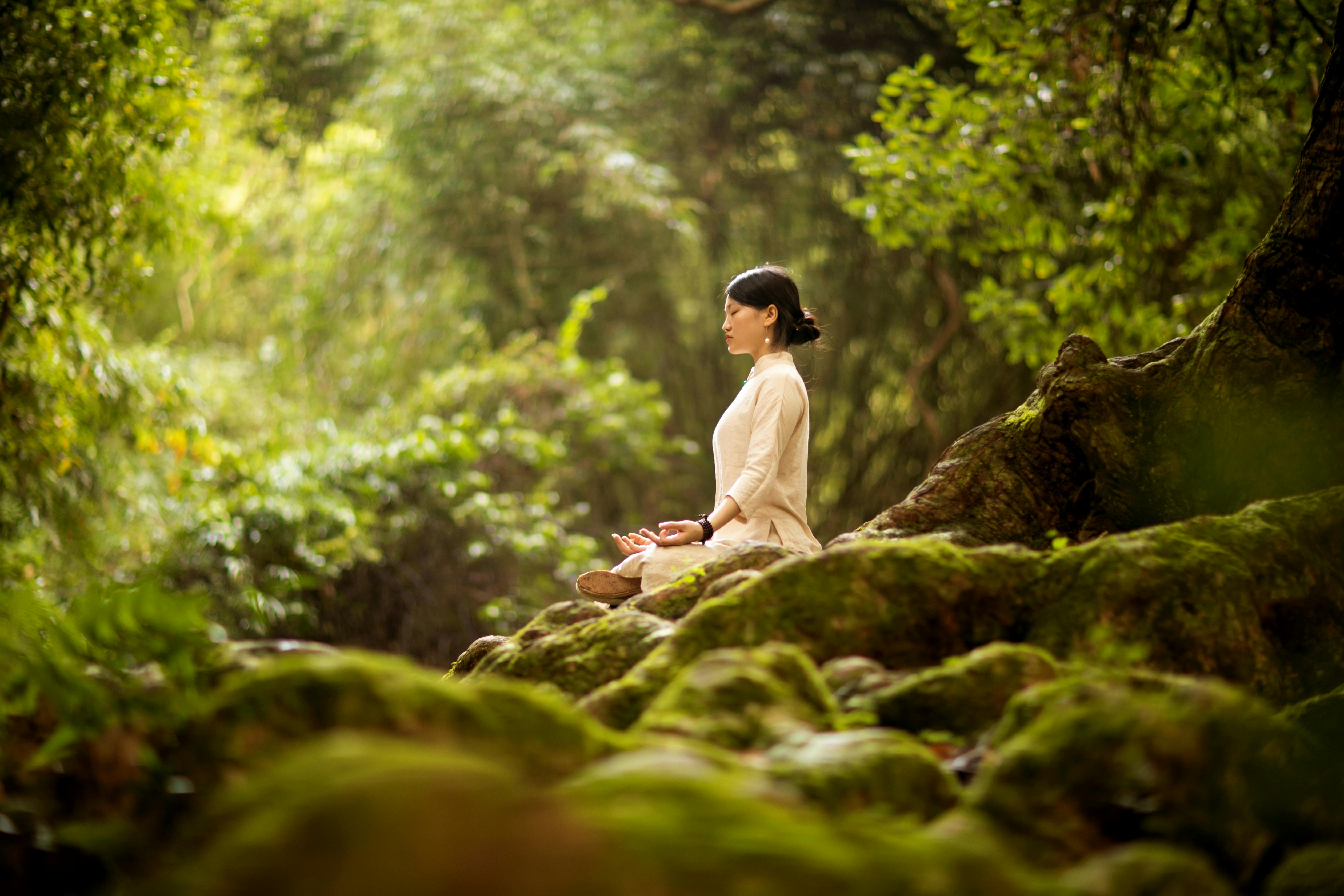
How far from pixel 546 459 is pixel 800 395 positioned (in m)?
6.48

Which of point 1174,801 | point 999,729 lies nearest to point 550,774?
point 999,729

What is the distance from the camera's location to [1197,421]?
3.84 m

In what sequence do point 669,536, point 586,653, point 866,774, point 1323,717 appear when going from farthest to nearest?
point 669,536, point 586,653, point 1323,717, point 866,774

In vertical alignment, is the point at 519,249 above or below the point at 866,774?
below

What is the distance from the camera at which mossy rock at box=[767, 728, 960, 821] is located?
1.83m

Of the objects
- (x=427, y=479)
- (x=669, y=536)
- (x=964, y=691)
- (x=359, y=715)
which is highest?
(x=359, y=715)

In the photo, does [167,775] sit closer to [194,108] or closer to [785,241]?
[194,108]

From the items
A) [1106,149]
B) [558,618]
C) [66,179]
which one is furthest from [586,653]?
[1106,149]

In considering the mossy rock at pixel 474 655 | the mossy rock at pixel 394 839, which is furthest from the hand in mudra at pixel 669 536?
the mossy rock at pixel 394 839

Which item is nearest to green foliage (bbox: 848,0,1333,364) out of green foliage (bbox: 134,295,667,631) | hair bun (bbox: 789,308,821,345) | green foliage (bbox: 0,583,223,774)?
hair bun (bbox: 789,308,821,345)

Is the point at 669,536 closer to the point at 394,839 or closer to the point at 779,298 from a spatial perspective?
the point at 779,298

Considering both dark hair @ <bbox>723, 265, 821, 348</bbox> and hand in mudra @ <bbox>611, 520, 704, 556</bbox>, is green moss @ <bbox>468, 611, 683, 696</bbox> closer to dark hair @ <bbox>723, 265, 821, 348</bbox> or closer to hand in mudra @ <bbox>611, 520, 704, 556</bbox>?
hand in mudra @ <bbox>611, 520, 704, 556</bbox>

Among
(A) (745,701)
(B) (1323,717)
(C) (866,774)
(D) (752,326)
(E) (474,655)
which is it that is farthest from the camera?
(D) (752,326)

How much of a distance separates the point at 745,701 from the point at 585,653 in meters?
1.07
